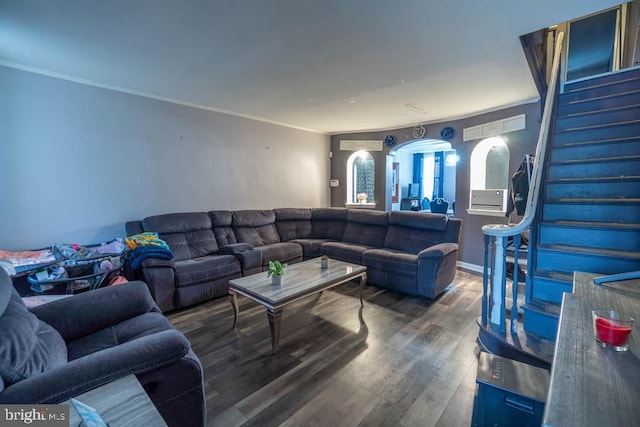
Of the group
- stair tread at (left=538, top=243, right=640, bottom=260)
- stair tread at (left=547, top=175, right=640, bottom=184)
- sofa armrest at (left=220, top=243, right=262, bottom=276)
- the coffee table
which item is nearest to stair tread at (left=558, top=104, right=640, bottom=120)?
stair tread at (left=547, top=175, right=640, bottom=184)

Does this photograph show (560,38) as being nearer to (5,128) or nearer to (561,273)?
(561,273)

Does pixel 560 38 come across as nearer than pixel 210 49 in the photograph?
No

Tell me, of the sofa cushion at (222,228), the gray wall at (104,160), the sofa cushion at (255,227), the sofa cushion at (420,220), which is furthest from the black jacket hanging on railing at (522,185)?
the gray wall at (104,160)

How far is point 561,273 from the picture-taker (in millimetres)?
2188

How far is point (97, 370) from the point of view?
1096 mm

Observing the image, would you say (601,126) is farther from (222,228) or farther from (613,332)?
(222,228)

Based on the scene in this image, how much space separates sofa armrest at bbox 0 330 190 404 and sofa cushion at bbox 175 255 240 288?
6.42 ft

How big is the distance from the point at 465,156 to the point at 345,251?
8.83 feet

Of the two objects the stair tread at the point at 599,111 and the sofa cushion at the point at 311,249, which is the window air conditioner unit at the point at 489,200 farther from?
the sofa cushion at the point at 311,249

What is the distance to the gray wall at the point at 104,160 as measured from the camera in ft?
9.37

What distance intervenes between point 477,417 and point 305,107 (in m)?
4.02

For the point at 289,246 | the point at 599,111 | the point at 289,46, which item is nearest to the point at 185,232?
the point at 289,246

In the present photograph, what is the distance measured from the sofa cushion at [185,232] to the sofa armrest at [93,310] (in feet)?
5.65

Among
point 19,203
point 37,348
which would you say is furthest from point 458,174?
point 19,203
